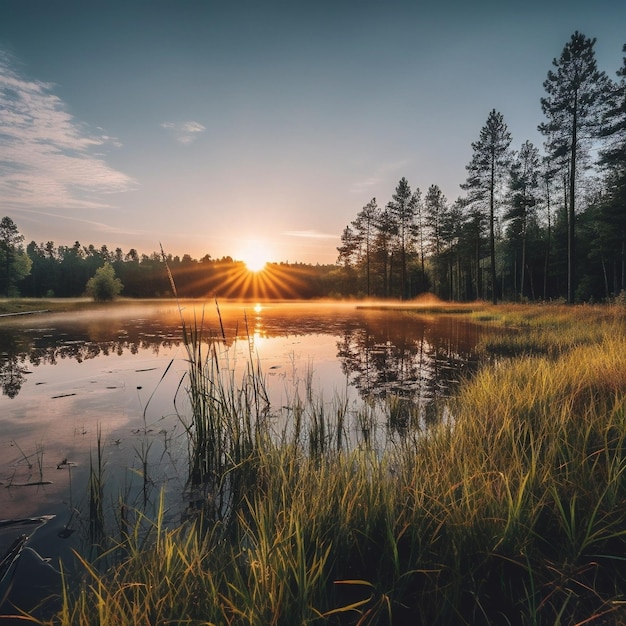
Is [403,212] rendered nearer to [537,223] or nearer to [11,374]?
[537,223]

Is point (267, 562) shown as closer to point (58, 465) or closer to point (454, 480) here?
point (454, 480)

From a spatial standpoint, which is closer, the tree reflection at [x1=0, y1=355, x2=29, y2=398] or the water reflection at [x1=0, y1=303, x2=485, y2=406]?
the tree reflection at [x1=0, y1=355, x2=29, y2=398]

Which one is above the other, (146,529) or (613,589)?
(613,589)

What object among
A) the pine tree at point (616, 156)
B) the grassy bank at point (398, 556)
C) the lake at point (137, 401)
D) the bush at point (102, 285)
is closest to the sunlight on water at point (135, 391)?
the lake at point (137, 401)

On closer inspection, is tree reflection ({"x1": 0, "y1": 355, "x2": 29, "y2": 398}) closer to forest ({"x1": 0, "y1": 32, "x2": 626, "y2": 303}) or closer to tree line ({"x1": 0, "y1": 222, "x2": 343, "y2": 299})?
forest ({"x1": 0, "y1": 32, "x2": 626, "y2": 303})

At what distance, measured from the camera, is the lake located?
3.58 meters

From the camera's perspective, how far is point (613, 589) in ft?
6.40

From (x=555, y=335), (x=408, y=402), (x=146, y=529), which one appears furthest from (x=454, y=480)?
(x=555, y=335)

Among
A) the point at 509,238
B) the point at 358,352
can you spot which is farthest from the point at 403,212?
the point at 358,352

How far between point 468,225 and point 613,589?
4761cm

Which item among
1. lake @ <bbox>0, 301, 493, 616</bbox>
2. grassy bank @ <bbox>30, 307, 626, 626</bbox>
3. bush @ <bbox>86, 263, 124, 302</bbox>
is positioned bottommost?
lake @ <bbox>0, 301, 493, 616</bbox>

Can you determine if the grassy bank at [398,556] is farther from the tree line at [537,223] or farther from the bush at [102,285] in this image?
the bush at [102,285]

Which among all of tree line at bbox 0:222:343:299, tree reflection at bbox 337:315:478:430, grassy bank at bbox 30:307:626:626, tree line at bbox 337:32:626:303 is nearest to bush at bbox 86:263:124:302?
tree line at bbox 0:222:343:299

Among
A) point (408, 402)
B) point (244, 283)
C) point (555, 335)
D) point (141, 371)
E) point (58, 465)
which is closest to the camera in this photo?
point (58, 465)
